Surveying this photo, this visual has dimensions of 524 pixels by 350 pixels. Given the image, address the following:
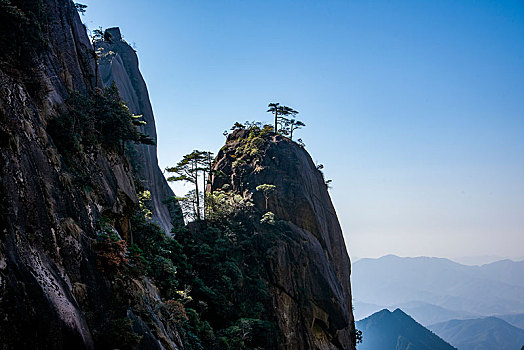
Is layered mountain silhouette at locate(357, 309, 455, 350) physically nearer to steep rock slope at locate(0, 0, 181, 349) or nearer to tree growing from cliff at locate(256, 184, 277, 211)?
tree growing from cliff at locate(256, 184, 277, 211)

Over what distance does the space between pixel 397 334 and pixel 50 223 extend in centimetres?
15363

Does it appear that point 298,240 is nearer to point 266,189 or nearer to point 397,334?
point 266,189

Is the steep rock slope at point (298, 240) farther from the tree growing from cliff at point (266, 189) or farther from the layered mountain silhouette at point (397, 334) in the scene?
the layered mountain silhouette at point (397, 334)

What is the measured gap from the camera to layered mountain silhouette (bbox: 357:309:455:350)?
413 feet

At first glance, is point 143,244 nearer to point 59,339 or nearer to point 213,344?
point 213,344

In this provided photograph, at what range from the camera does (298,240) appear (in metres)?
30.3

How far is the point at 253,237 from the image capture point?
2933 centimetres

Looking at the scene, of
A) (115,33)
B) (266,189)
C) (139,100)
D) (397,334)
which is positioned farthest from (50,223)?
(397,334)

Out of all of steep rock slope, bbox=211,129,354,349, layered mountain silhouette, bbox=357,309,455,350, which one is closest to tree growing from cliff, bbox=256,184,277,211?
steep rock slope, bbox=211,129,354,349

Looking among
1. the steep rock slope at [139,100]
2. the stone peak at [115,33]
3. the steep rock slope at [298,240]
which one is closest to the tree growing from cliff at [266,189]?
the steep rock slope at [298,240]

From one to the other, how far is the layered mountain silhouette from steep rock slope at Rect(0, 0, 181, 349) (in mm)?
138101

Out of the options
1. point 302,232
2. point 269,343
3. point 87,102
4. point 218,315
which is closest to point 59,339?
point 87,102

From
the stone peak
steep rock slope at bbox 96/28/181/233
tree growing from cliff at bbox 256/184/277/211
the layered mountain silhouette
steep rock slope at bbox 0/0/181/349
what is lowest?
the layered mountain silhouette

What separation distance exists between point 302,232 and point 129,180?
18.4 metres
